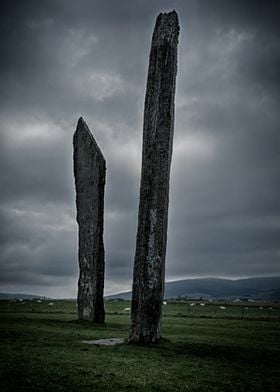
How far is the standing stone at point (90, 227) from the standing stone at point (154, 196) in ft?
19.7

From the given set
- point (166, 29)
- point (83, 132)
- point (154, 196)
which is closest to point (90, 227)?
point (83, 132)

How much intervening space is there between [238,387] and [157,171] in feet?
19.5

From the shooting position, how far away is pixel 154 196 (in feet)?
36.7

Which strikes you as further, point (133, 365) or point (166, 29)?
point (166, 29)

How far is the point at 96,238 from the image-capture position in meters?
17.1

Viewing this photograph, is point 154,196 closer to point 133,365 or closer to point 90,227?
point 133,365

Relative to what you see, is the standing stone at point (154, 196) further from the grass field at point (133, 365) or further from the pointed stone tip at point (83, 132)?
the pointed stone tip at point (83, 132)

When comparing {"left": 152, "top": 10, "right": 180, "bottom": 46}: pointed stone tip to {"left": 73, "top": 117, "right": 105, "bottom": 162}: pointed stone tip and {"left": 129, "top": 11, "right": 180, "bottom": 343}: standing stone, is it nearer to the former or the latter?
{"left": 129, "top": 11, "right": 180, "bottom": 343}: standing stone

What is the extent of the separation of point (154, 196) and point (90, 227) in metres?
6.71

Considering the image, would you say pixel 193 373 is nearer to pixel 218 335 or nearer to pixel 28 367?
pixel 28 367

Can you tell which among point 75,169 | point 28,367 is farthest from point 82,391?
point 75,169

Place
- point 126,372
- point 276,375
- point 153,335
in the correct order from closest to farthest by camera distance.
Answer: point 126,372, point 276,375, point 153,335

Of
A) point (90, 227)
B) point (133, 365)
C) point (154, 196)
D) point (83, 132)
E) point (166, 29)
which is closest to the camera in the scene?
point (133, 365)

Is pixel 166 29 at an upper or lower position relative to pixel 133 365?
upper
